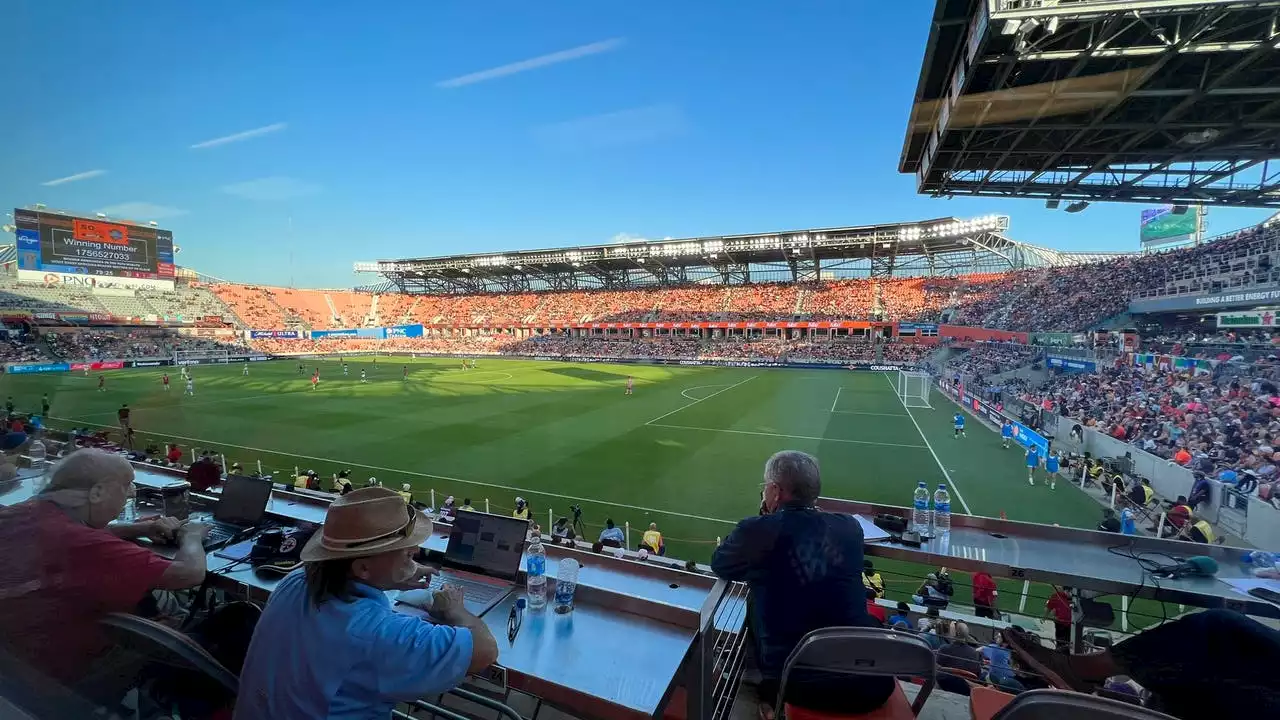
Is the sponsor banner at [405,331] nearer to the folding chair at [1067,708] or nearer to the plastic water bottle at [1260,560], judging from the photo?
the plastic water bottle at [1260,560]

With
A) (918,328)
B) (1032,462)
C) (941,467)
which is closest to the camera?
(1032,462)

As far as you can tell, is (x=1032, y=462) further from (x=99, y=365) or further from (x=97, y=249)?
(x=99, y=365)

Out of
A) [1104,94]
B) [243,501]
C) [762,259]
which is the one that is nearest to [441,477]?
[243,501]

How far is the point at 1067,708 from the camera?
1.38 m

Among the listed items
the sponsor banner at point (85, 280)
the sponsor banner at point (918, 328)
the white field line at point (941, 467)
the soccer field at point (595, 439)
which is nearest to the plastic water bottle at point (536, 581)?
the soccer field at point (595, 439)

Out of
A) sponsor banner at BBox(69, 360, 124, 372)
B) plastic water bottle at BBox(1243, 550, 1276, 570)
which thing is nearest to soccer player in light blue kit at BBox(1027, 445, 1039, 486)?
plastic water bottle at BBox(1243, 550, 1276, 570)

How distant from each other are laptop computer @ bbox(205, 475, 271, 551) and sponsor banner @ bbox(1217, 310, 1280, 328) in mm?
28220

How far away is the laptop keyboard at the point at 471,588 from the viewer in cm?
299

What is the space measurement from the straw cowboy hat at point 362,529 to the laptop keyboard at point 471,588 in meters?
1.16

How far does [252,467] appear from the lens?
14.2 metres

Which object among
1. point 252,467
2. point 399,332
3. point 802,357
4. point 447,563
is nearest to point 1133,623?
point 447,563

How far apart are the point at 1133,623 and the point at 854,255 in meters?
53.3

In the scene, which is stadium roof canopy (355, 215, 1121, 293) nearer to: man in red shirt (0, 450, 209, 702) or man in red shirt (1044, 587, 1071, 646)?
man in red shirt (1044, 587, 1071, 646)

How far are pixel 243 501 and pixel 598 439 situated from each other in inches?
552
